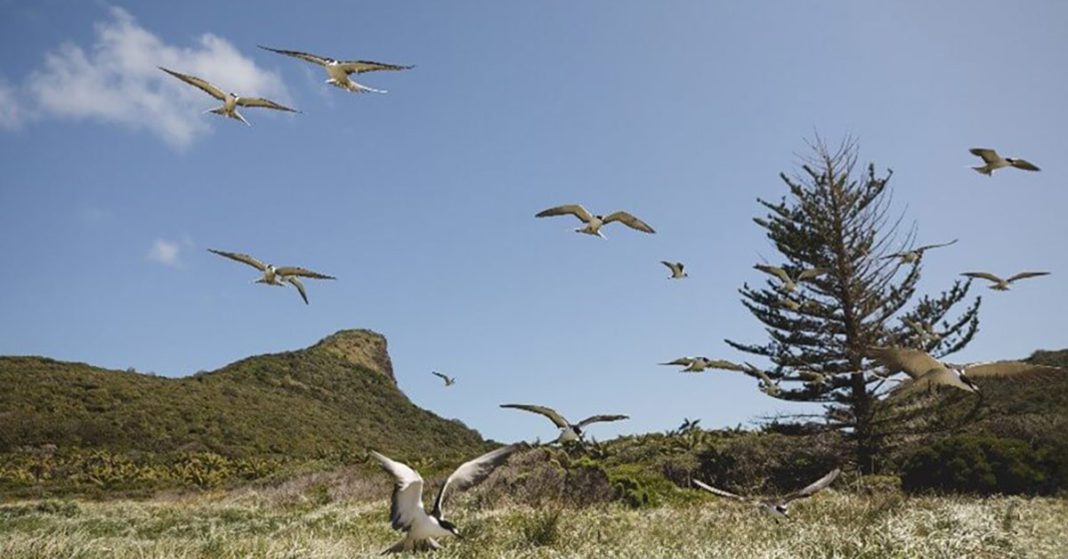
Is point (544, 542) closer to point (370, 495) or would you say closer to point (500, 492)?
point (500, 492)

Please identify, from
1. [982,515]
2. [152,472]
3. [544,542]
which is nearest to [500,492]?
[544,542]

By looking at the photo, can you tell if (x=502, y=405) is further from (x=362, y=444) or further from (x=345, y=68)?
(x=362, y=444)

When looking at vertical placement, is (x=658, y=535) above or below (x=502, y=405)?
below

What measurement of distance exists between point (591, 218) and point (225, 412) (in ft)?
166

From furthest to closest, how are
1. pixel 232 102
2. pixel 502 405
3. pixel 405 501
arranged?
pixel 232 102 < pixel 502 405 < pixel 405 501

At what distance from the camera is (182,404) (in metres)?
53.9

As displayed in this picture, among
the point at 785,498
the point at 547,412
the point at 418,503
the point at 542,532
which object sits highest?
the point at 547,412

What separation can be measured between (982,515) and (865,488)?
780 centimetres

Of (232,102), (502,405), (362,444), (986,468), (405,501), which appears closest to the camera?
(405,501)

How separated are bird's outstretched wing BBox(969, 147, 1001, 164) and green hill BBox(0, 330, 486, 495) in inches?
997

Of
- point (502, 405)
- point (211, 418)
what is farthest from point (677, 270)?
point (211, 418)

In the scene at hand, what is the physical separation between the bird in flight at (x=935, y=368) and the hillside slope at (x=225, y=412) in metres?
33.4

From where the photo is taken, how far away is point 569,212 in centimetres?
1176

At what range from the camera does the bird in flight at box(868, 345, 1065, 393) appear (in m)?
8.90
